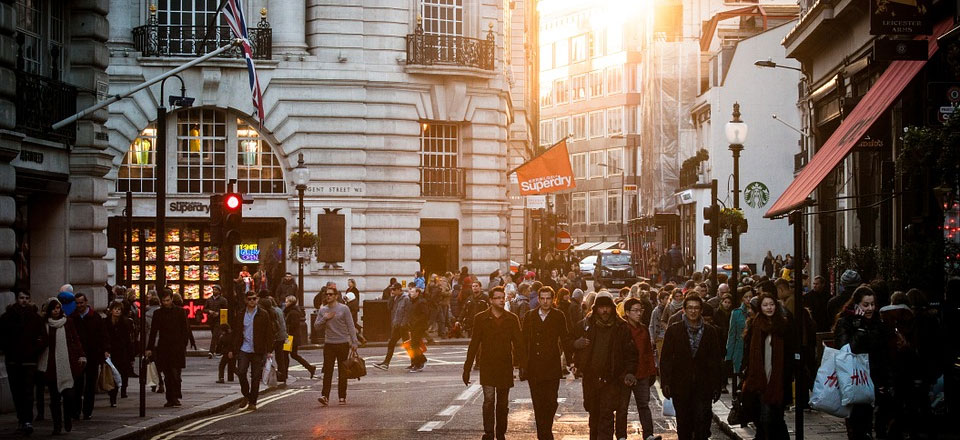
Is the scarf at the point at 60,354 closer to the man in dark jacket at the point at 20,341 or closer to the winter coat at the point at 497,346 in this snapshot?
the man in dark jacket at the point at 20,341

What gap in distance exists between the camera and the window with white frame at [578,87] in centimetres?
13206

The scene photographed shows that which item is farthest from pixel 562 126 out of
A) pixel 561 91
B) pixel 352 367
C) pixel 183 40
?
pixel 352 367

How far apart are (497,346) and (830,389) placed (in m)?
3.97

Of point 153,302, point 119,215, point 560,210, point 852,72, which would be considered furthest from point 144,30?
point 560,210

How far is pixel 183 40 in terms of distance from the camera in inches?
1633

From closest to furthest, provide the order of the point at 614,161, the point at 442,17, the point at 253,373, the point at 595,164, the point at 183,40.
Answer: the point at 253,373 < the point at 183,40 < the point at 442,17 < the point at 614,161 < the point at 595,164

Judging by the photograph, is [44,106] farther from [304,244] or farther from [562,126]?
[562,126]

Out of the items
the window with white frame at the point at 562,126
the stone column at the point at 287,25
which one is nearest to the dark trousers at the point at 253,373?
the stone column at the point at 287,25

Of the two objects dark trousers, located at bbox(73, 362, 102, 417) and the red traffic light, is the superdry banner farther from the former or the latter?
dark trousers, located at bbox(73, 362, 102, 417)

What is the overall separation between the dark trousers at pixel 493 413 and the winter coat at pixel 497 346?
0.35 ft

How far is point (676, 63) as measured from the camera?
82.7 metres

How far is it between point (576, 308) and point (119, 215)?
18.4m

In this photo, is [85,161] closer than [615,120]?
Yes

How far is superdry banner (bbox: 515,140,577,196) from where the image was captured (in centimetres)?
4216
